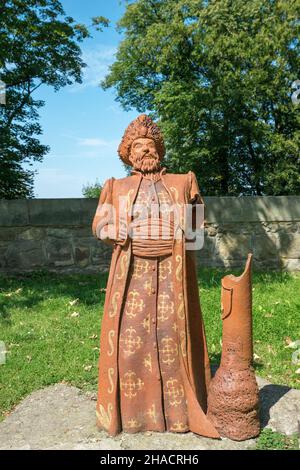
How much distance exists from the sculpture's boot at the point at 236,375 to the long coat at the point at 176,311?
12 centimetres

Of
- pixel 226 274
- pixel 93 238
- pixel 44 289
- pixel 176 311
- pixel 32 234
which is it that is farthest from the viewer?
pixel 93 238

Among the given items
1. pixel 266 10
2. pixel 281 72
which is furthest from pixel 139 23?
pixel 281 72

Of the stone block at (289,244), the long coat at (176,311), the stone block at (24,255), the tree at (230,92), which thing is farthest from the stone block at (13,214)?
the tree at (230,92)

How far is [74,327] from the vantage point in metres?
5.61

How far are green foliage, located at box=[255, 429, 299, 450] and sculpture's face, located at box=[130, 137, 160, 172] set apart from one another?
203 centimetres

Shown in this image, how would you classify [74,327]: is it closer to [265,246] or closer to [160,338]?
[160,338]

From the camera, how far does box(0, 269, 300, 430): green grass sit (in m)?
4.30

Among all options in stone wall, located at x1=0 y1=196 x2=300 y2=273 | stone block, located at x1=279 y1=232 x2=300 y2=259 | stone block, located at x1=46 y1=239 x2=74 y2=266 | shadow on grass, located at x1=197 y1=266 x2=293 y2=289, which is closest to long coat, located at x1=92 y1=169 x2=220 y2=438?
shadow on grass, located at x1=197 y1=266 x2=293 y2=289

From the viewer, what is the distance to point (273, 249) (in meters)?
8.23

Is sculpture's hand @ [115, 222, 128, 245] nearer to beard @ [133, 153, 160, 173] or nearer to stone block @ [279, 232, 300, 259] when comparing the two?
beard @ [133, 153, 160, 173]

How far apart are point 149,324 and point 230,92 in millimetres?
12288

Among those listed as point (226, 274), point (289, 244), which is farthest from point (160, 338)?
point (289, 244)

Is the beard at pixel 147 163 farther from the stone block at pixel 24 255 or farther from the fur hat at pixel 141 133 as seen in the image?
the stone block at pixel 24 255

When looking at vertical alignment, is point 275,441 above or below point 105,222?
below
